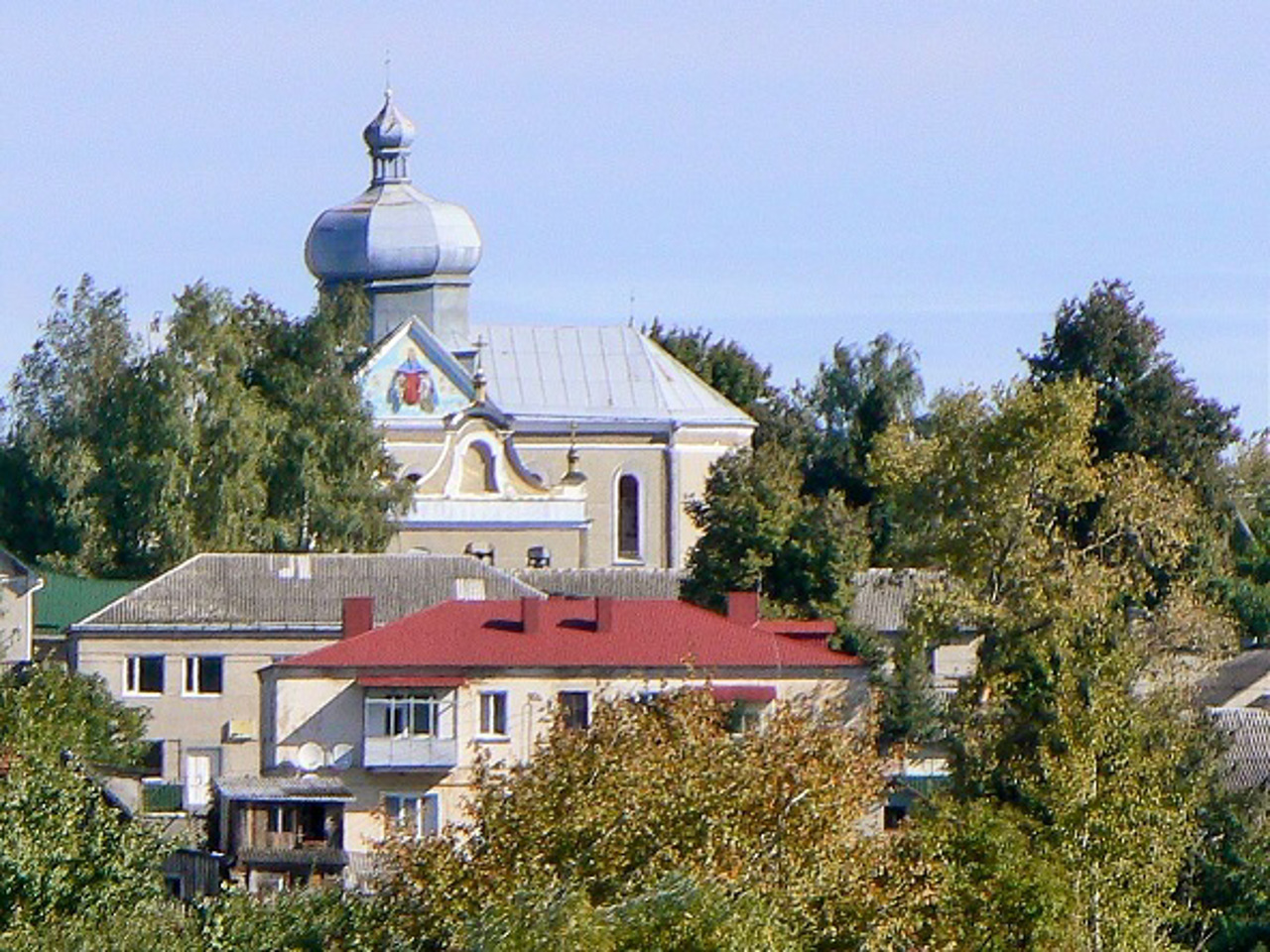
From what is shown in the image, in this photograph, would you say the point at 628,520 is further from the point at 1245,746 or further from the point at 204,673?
the point at 1245,746

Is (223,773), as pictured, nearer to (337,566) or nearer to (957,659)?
(337,566)

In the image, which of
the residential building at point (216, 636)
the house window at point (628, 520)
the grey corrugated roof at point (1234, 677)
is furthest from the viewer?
the house window at point (628, 520)

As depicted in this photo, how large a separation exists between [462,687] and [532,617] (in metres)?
1.70

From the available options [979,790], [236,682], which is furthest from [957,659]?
[979,790]

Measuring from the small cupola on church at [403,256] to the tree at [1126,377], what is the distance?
24.1 m

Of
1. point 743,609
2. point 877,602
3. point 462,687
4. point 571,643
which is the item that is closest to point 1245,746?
point 743,609

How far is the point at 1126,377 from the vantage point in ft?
198

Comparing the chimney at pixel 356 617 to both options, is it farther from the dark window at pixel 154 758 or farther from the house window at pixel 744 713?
the house window at pixel 744 713

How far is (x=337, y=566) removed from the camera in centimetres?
5953

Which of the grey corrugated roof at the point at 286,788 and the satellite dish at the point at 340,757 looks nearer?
the grey corrugated roof at the point at 286,788

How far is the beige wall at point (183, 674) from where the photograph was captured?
5522 centimetres

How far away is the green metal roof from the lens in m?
62.0

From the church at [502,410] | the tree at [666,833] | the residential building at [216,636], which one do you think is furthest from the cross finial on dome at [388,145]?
the tree at [666,833]

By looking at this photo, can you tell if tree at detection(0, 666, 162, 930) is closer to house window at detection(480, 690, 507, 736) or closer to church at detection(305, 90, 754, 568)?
house window at detection(480, 690, 507, 736)
